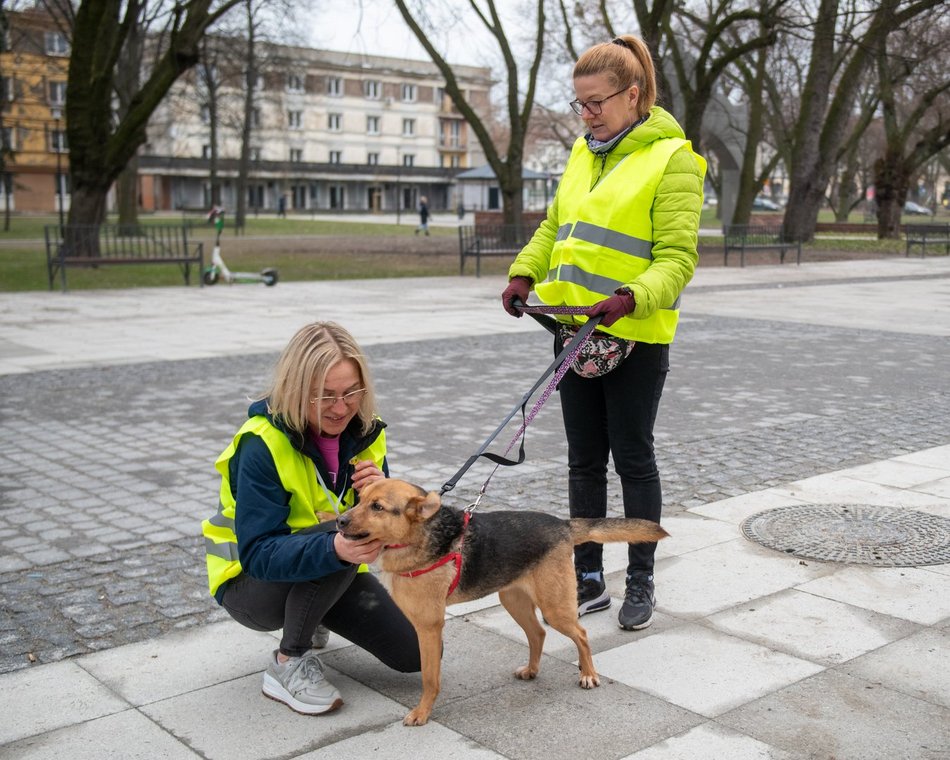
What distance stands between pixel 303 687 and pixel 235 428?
475 cm

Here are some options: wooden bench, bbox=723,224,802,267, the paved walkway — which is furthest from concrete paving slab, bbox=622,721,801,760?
wooden bench, bbox=723,224,802,267

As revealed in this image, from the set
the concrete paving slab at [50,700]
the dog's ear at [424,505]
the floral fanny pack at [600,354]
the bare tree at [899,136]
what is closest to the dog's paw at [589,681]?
the dog's ear at [424,505]

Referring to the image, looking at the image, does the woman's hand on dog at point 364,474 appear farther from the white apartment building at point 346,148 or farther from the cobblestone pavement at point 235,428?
the white apartment building at point 346,148

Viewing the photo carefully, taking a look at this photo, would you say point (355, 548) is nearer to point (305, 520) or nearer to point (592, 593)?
point (305, 520)

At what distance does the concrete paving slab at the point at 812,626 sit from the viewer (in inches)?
160

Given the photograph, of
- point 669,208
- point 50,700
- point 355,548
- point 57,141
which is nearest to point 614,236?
point 669,208

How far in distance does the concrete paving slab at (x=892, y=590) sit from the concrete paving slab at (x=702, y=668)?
0.70 metres

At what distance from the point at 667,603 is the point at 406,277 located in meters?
18.7

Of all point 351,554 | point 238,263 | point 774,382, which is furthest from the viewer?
point 238,263

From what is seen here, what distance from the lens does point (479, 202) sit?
90.9m

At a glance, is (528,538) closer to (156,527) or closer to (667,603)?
(667,603)

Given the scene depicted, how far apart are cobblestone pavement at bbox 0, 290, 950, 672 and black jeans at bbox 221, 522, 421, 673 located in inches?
30.4

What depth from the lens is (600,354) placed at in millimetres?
4121

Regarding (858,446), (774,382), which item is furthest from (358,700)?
(774,382)
